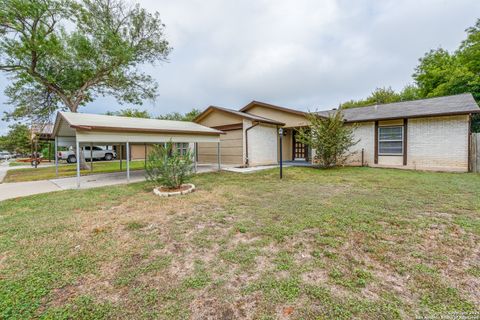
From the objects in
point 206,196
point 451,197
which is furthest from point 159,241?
point 451,197

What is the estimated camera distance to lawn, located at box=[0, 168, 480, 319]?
201cm

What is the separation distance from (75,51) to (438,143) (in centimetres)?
2218

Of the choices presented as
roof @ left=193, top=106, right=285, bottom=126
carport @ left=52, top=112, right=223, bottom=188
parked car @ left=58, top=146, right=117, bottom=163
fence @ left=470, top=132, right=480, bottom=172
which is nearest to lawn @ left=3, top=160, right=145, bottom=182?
carport @ left=52, top=112, right=223, bottom=188

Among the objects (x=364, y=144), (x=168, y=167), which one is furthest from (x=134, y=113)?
(x=364, y=144)

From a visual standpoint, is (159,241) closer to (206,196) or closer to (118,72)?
(206,196)

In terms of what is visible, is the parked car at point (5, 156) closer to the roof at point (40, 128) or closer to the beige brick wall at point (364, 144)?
the roof at point (40, 128)

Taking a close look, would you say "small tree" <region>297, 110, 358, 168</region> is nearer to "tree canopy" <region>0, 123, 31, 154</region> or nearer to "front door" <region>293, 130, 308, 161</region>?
"front door" <region>293, 130, 308, 161</region>

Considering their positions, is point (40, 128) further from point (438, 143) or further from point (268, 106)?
point (438, 143)

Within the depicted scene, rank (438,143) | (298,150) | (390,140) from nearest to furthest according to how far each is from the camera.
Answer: (438,143)
(390,140)
(298,150)

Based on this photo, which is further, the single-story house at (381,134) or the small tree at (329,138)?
the small tree at (329,138)

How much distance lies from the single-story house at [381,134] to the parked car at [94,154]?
45.1ft

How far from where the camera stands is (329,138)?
434 inches

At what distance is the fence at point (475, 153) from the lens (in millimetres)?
9453

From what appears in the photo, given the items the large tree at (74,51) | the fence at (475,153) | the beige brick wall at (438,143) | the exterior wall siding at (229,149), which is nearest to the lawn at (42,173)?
the large tree at (74,51)
